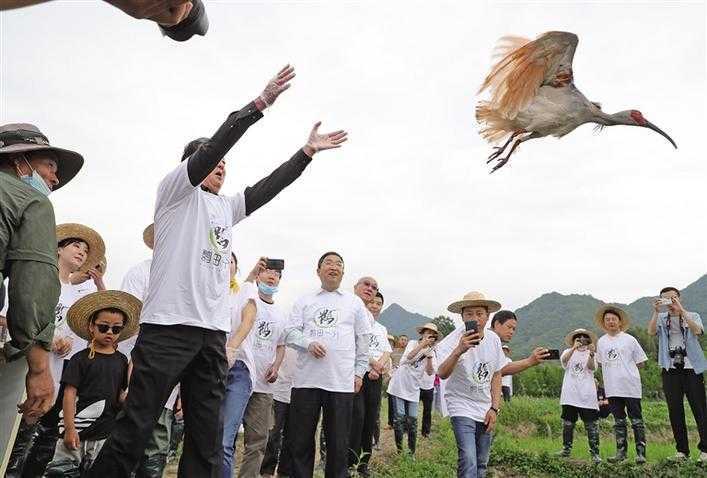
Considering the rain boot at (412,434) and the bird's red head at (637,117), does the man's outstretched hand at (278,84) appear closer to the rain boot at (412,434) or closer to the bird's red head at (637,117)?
the bird's red head at (637,117)

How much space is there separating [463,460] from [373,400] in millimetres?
2476

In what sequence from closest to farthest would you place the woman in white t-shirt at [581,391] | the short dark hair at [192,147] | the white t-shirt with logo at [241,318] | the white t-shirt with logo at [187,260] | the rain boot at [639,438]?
1. the white t-shirt with logo at [187,260]
2. the short dark hair at [192,147]
3. the white t-shirt with logo at [241,318]
4. the rain boot at [639,438]
5. the woman in white t-shirt at [581,391]

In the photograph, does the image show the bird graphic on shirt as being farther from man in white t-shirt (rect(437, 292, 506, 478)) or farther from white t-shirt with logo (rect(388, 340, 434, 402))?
white t-shirt with logo (rect(388, 340, 434, 402))

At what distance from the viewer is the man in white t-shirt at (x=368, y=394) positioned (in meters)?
7.29

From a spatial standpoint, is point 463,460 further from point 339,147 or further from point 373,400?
point 339,147

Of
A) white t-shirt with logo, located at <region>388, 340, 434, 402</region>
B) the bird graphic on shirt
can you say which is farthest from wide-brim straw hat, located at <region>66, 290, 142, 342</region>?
white t-shirt with logo, located at <region>388, 340, 434, 402</region>

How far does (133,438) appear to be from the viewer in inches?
129

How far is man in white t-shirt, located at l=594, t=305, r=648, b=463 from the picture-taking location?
895 centimetres

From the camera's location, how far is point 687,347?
834 cm

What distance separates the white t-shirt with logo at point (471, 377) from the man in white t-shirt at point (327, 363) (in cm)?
84

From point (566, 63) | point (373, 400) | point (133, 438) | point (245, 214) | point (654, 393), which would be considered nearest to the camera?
point (133, 438)

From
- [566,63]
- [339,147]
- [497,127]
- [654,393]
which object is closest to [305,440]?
[339,147]

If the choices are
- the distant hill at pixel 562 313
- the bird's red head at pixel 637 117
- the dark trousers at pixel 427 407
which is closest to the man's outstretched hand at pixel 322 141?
the bird's red head at pixel 637 117

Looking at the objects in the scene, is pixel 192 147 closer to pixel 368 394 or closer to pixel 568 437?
pixel 368 394
